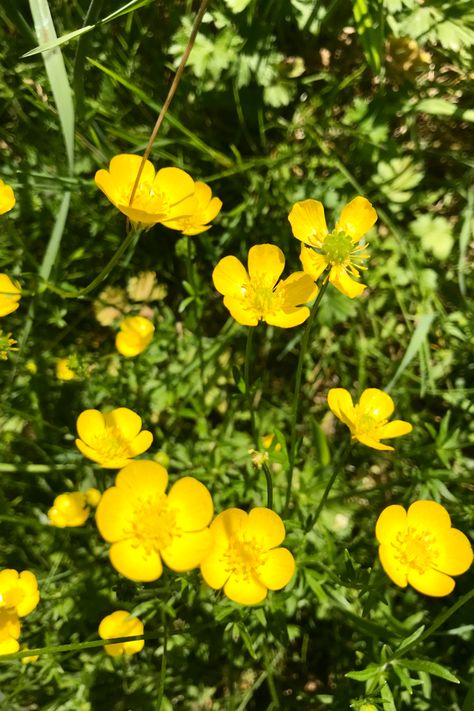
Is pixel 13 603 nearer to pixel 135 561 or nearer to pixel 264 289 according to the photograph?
pixel 135 561

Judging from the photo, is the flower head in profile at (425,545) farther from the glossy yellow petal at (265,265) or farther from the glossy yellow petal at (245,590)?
the glossy yellow petal at (265,265)

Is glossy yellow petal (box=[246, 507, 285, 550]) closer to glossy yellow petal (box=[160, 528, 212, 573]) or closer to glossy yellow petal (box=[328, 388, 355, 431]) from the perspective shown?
glossy yellow petal (box=[160, 528, 212, 573])

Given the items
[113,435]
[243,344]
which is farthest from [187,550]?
[243,344]

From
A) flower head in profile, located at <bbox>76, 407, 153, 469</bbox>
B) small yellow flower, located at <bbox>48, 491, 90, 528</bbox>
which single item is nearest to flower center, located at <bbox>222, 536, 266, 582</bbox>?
flower head in profile, located at <bbox>76, 407, 153, 469</bbox>

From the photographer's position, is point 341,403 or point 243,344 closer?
point 341,403

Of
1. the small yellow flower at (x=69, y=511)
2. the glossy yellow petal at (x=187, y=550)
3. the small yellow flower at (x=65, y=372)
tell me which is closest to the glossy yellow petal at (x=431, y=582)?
the glossy yellow petal at (x=187, y=550)

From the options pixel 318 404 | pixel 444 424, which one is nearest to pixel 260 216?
pixel 318 404
